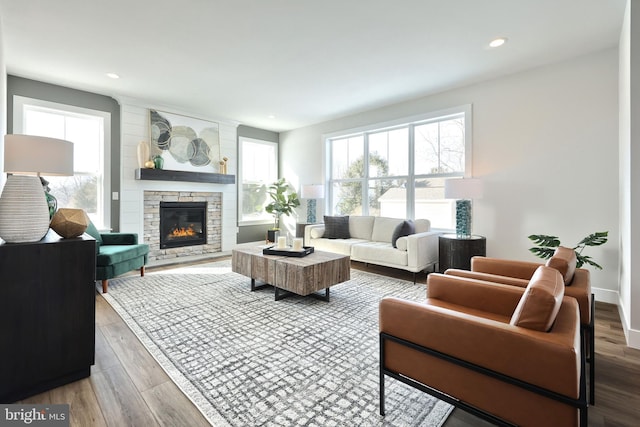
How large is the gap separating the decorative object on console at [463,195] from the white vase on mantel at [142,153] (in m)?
4.52

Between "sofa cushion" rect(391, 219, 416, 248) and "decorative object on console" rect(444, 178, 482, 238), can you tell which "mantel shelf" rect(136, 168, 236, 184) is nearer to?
"sofa cushion" rect(391, 219, 416, 248)

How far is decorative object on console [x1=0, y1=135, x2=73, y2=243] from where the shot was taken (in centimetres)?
168

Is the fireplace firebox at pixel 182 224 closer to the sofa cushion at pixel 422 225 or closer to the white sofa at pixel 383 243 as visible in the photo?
the white sofa at pixel 383 243

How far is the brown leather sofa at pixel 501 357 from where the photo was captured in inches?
41.1

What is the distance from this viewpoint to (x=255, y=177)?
6672 mm

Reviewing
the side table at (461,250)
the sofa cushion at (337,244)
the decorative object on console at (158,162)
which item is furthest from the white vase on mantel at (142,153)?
the side table at (461,250)

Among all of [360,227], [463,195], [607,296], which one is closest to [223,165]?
[360,227]

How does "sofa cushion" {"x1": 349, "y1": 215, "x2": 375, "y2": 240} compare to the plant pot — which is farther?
the plant pot

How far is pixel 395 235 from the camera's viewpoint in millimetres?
4273

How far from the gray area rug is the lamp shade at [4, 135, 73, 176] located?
1416mm

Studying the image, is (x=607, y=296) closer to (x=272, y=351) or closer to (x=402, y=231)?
(x=402, y=231)

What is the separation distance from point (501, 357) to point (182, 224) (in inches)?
214

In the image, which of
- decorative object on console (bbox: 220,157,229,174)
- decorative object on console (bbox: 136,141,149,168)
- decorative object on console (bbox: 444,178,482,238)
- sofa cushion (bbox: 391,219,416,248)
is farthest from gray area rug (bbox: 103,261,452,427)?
decorative object on console (bbox: 220,157,229,174)

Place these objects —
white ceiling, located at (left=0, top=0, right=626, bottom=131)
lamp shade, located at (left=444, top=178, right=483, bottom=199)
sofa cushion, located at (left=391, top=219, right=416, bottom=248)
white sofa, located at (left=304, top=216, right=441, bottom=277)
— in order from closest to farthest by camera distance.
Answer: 1. white ceiling, located at (left=0, top=0, right=626, bottom=131)
2. lamp shade, located at (left=444, top=178, right=483, bottom=199)
3. white sofa, located at (left=304, top=216, right=441, bottom=277)
4. sofa cushion, located at (left=391, top=219, right=416, bottom=248)
